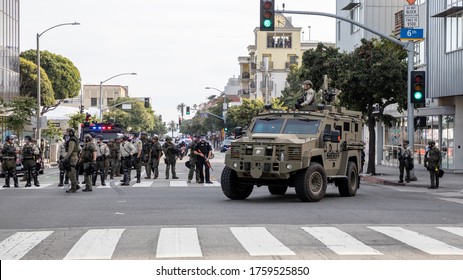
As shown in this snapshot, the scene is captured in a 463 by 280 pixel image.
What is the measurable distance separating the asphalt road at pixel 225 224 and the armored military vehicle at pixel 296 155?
0.53 metres

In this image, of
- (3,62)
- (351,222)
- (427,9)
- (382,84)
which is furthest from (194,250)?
(3,62)

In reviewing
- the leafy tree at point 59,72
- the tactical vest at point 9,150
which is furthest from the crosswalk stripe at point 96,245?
the leafy tree at point 59,72

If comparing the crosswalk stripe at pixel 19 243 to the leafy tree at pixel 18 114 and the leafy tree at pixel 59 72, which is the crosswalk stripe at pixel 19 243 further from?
the leafy tree at pixel 59 72

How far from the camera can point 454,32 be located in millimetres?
36969

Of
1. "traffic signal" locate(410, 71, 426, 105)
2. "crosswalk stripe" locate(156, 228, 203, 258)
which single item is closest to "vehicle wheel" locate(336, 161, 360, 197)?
"traffic signal" locate(410, 71, 426, 105)

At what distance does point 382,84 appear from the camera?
3394 cm

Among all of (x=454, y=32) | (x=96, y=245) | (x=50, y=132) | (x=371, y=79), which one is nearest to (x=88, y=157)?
(x=96, y=245)

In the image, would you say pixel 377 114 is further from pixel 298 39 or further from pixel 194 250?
pixel 298 39

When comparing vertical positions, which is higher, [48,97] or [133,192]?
[48,97]

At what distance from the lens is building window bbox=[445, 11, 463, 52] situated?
119 ft

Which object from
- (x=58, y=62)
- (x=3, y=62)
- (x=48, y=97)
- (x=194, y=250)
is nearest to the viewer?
(x=194, y=250)

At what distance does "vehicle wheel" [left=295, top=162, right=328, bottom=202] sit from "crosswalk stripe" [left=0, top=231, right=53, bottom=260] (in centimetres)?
749

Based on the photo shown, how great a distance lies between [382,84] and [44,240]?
2406 centimetres

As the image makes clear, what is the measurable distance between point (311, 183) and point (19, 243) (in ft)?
30.0
